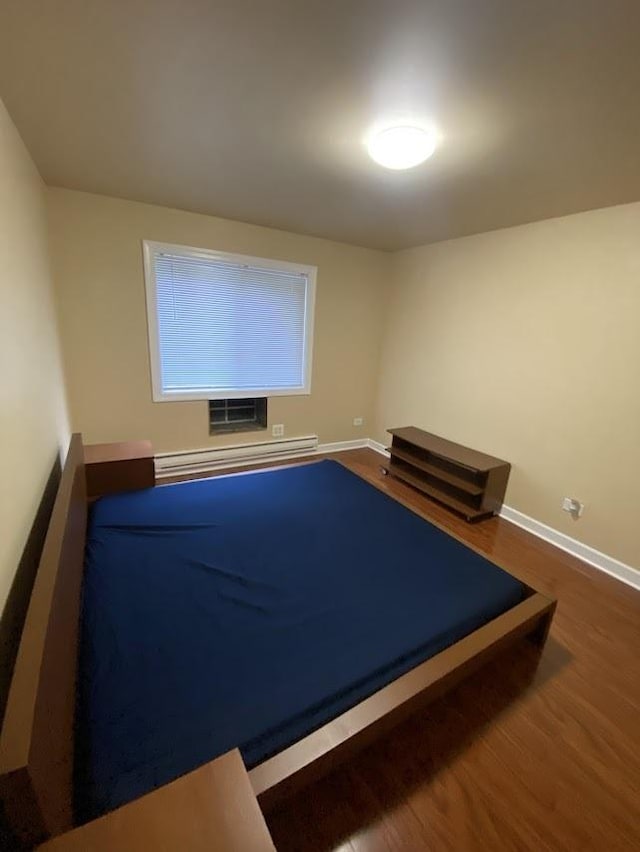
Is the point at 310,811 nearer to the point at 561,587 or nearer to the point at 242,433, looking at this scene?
the point at 561,587

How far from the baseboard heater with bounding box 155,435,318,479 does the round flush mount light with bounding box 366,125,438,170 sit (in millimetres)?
2697

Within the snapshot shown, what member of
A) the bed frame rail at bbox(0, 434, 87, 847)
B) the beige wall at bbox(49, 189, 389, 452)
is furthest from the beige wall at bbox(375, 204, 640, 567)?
the bed frame rail at bbox(0, 434, 87, 847)

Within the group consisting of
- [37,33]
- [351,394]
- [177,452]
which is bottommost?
[177,452]

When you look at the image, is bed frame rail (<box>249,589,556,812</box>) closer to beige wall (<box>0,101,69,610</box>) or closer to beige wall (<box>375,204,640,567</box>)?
beige wall (<box>0,101,69,610</box>)

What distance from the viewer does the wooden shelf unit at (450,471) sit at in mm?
2869

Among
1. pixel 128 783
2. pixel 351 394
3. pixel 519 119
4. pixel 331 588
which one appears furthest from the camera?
pixel 351 394

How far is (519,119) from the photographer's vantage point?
139cm

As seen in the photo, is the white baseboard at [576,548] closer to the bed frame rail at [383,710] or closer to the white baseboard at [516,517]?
the white baseboard at [516,517]

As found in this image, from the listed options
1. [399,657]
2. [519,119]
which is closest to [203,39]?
[519,119]

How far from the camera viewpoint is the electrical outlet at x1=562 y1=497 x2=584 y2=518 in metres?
2.50

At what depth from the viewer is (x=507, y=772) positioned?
1235mm

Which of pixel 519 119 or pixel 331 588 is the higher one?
pixel 519 119

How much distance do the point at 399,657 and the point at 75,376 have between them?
9.89 ft

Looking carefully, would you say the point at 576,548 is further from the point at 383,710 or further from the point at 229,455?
the point at 229,455
